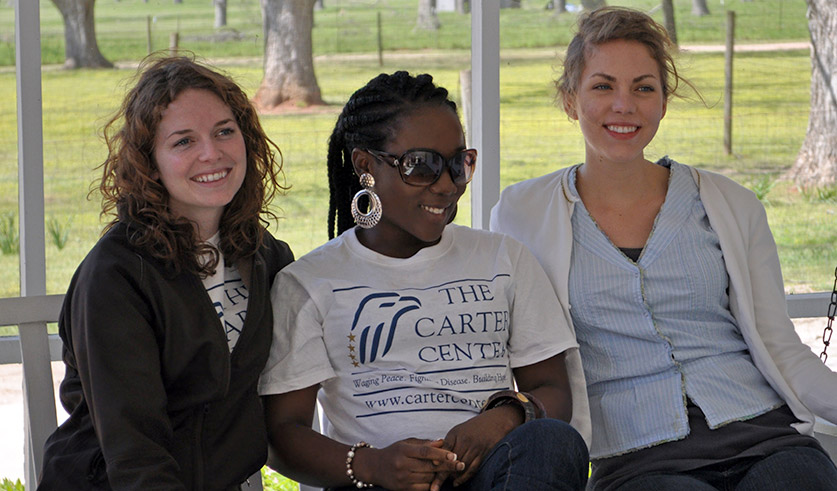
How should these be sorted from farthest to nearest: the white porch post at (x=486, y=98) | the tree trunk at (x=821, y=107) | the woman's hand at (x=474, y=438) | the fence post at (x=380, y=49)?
1. the tree trunk at (x=821, y=107)
2. the fence post at (x=380, y=49)
3. the white porch post at (x=486, y=98)
4. the woman's hand at (x=474, y=438)

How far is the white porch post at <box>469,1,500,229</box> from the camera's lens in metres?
3.23

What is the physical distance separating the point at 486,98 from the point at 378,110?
977 mm

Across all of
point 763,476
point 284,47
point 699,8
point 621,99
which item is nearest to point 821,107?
point 699,8

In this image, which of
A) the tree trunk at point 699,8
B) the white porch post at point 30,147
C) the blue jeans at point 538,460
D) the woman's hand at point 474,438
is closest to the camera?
the blue jeans at point 538,460

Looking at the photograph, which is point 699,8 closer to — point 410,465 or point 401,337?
point 401,337

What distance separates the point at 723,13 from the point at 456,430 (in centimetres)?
→ 259

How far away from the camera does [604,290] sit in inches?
98.1

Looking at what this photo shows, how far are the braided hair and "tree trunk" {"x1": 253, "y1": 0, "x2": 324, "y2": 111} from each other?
3.85 feet

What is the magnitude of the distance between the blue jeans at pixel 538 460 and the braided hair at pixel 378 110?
79 cm

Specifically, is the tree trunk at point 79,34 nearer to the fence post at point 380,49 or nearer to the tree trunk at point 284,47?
the tree trunk at point 284,47

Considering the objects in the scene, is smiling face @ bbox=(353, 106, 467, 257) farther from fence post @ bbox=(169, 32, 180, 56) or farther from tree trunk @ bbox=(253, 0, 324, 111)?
fence post @ bbox=(169, 32, 180, 56)

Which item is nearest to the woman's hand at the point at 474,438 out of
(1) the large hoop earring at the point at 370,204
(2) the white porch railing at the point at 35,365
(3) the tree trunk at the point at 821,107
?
(1) the large hoop earring at the point at 370,204

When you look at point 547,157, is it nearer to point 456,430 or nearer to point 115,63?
point 115,63

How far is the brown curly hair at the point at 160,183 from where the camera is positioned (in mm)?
2139
